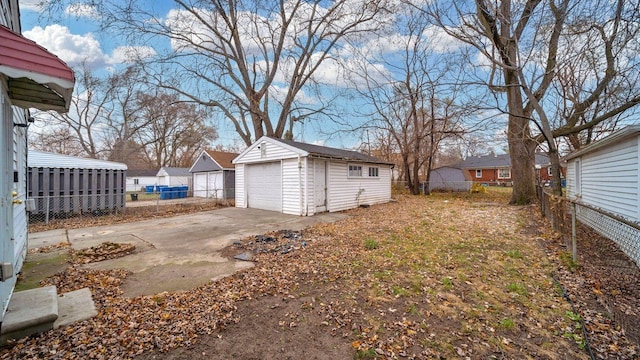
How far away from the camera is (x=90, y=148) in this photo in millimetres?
26250

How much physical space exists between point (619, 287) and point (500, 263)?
1433mm

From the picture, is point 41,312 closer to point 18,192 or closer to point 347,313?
point 18,192

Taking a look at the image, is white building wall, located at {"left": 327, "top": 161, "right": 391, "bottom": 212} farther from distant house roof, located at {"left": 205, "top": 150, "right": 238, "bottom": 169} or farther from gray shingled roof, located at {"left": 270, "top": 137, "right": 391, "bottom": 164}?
distant house roof, located at {"left": 205, "top": 150, "right": 238, "bottom": 169}

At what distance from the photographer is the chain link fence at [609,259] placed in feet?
10.7

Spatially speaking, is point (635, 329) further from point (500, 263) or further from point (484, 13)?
point (484, 13)

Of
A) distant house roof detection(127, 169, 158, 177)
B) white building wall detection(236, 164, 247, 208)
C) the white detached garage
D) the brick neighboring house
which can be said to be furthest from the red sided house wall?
distant house roof detection(127, 169, 158, 177)

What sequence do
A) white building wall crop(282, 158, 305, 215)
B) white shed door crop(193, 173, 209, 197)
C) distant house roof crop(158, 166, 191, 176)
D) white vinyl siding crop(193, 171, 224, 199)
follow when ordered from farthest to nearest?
distant house roof crop(158, 166, 191, 176) < white shed door crop(193, 173, 209, 197) < white vinyl siding crop(193, 171, 224, 199) < white building wall crop(282, 158, 305, 215)

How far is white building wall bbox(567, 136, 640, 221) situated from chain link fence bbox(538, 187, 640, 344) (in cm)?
50

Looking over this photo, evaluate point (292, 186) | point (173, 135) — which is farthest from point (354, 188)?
point (173, 135)

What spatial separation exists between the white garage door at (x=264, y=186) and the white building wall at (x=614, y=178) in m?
10.0

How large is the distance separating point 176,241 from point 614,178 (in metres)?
11.0

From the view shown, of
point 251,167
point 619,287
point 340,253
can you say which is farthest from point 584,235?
point 251,167

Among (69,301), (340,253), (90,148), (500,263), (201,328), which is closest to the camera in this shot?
(201,328)

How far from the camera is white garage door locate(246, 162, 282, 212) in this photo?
11523 mm
